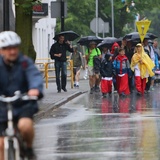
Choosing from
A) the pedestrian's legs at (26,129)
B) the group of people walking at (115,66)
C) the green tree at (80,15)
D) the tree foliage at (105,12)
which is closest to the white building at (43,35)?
the green tree at (80,15)

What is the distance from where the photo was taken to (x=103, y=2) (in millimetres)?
68188

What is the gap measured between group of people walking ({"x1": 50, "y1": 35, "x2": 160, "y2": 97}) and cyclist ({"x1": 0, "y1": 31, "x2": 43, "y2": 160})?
1881cm

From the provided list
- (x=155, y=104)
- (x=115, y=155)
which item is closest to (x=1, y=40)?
(x=115, y=155)

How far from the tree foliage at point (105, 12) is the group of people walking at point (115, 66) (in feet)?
107

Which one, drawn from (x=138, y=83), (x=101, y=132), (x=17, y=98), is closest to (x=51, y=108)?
(x=101, y=132)

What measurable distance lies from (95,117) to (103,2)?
49.0m

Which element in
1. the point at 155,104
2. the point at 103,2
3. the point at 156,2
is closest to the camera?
the point at 155,104

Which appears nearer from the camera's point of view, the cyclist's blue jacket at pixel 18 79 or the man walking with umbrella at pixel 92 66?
the cyclist's blue jacket at pixel 18 79

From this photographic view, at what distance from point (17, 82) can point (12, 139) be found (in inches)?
25.8

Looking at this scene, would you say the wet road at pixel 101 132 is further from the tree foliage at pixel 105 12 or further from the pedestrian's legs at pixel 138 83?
the tree foliage at pixel 105 12

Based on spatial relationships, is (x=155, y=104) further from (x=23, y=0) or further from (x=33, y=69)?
(x=33, y=69)

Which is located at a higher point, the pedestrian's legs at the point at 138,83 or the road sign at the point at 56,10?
the road sign at the point at 56,10

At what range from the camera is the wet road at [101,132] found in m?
12.9

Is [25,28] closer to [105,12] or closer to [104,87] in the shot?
[104,87]
